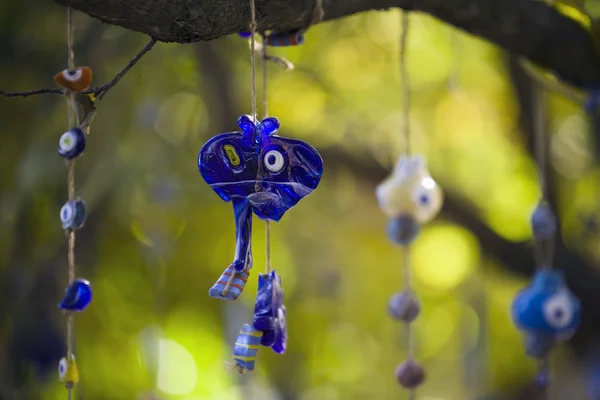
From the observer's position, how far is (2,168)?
1655 millimetres

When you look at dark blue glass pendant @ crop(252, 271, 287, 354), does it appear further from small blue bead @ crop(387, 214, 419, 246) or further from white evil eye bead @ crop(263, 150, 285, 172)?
small blue bead @ crop(387, 214, 419, 246)

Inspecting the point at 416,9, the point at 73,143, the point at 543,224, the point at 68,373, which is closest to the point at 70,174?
the point at 73,143

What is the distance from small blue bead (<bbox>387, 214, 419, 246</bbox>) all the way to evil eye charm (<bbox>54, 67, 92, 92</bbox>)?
18.8 inches

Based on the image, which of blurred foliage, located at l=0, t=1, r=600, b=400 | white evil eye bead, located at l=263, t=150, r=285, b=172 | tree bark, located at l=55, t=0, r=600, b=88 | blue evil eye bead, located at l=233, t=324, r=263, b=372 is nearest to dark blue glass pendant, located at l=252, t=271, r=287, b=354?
blue evil eye bead, located at l=233, t=324, r=263, b=372

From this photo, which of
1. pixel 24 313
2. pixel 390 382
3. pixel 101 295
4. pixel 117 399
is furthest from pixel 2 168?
pixel 390 382

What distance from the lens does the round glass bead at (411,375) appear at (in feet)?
3.09

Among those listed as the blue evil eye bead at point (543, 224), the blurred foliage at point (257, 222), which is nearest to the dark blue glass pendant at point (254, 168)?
the blue evil eye bead at point (543, 224)

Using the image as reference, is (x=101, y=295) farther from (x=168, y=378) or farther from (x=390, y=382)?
(x=390, y=382)

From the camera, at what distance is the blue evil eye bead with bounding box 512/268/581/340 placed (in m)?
1.03

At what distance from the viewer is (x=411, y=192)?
0.97 m

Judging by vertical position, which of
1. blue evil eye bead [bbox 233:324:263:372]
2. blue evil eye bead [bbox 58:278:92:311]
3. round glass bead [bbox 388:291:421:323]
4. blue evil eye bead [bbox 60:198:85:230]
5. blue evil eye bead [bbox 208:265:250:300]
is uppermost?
blue evil eye bead [bbox 60:198:85:230]

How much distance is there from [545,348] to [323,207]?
1.82 m

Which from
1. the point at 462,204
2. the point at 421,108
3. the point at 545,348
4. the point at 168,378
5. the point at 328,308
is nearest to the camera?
the point at 545,348

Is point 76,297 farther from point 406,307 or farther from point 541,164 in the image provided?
point 541,164
